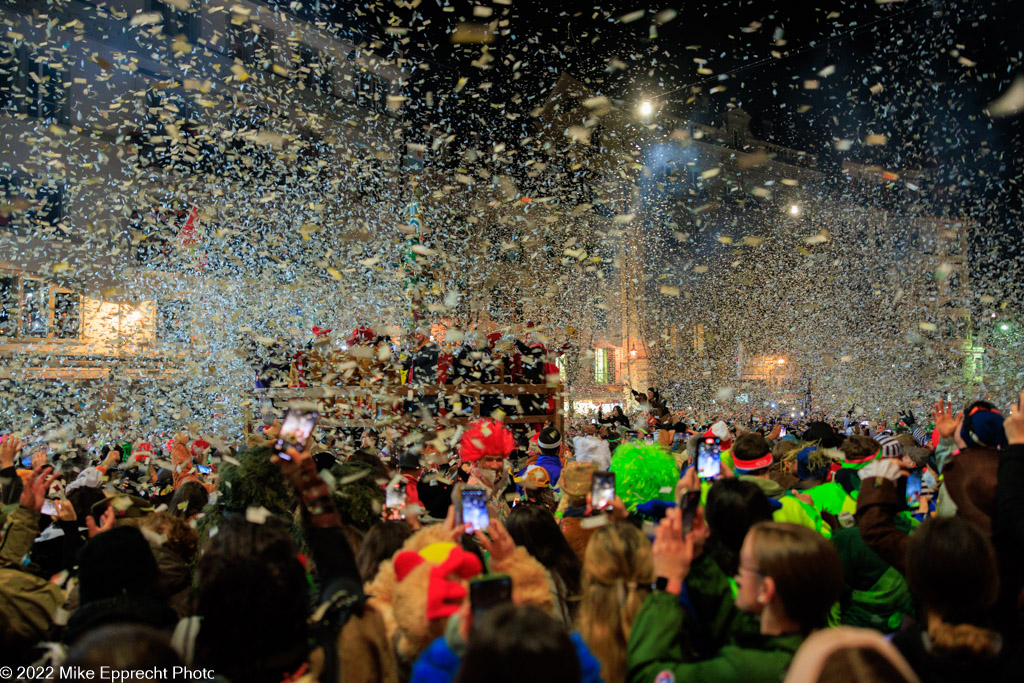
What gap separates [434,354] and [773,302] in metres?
24.2

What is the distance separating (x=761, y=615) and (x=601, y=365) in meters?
24.0

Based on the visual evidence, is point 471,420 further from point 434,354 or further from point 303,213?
point 303,213

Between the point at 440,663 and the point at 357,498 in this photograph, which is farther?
the point at 357,498

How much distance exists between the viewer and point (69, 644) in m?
2.17

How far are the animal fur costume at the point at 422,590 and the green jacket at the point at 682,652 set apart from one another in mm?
483

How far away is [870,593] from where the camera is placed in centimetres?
324

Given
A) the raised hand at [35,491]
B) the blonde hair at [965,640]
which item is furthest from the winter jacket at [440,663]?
the raised hand at [35,491]

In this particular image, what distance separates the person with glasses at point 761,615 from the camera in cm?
188

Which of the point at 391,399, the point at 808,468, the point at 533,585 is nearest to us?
the point at 533,585

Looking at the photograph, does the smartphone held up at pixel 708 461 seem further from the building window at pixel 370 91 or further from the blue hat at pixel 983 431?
the building window at pixel 370 91

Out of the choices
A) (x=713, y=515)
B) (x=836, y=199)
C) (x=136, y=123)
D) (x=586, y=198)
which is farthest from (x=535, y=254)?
(x=836, y=199)

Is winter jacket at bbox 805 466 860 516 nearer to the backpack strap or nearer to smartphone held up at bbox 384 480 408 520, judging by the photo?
smartphone held up at bbox 384 480 408 520

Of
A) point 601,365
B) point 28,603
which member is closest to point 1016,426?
point 28,603

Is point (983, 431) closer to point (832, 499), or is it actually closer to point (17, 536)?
point (832, 499)
